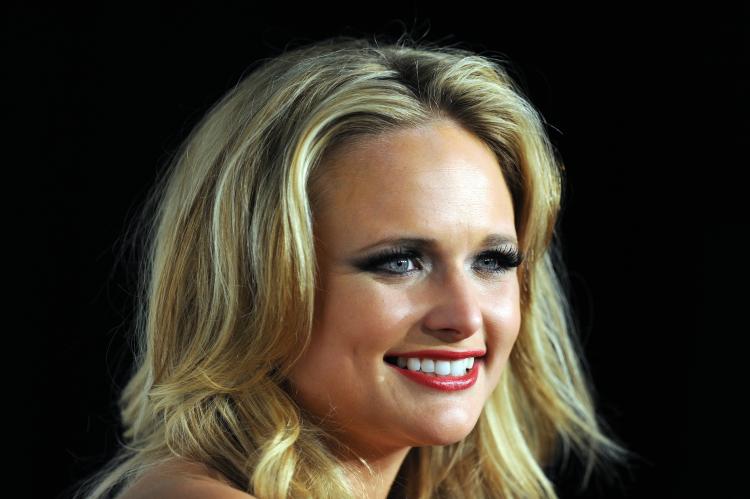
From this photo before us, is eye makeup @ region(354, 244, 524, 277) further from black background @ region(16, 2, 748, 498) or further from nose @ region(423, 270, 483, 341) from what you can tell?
black background @ region(16, 2, 748, 498)

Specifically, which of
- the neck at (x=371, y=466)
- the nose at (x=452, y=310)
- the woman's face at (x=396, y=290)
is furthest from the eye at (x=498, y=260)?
the neck at (x=371, y=466)

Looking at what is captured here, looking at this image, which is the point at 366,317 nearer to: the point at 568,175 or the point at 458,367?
the point at 458,367

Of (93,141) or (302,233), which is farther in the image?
(93,141)

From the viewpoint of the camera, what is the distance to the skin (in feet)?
7.17

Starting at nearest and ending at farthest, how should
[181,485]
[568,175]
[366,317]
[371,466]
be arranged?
[181,485], [366,317], [371,466], [568,175]

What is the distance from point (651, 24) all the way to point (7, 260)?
7.21 feet

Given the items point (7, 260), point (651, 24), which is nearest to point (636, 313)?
point (651, 24)

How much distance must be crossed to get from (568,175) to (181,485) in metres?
2.02

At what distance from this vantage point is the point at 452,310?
7.20 ft

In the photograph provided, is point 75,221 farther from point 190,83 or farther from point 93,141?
point 190,83

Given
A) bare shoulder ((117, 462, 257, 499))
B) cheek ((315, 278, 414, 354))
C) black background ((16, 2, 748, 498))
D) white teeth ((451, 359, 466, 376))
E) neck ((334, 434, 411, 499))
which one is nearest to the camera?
bare shoulder ((117, 462, 257, 499))

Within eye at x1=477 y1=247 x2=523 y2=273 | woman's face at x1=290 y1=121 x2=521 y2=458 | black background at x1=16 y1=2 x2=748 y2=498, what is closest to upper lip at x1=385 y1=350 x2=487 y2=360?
woman's face at x1=290 y1=121 x2=521 y2=458

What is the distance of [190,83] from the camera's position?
10.7 feet

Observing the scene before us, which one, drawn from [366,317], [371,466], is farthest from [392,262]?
[371,466]
